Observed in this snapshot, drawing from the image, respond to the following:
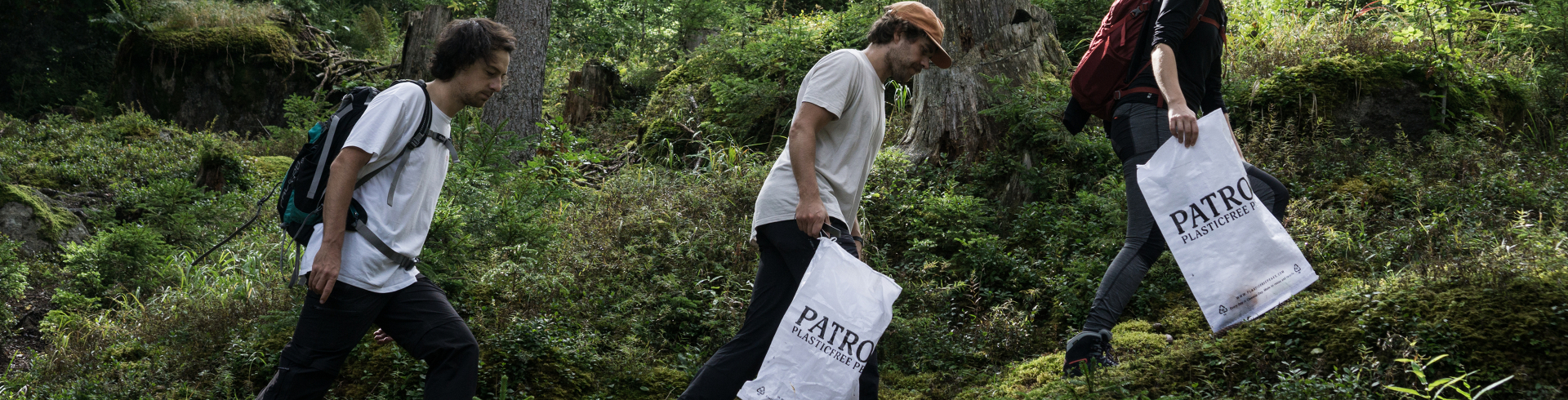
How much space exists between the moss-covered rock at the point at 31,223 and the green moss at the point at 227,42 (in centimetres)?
566

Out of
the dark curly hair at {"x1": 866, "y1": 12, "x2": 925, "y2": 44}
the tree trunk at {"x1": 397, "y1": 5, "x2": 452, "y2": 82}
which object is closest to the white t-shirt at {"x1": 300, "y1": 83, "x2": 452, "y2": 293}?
the dark curly hair at {"x1": 866, "y1": 12, "x2": 925, "y2": 44}

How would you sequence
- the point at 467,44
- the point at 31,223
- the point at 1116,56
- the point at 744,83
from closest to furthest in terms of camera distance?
1. the point at 467,44
2. the point at 1116,56
3. the point at 31,223
4. the point at 744,83

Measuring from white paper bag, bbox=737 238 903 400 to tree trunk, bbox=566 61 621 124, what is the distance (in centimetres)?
851

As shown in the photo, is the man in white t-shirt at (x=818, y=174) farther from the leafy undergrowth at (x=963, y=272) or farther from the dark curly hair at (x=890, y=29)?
the leafy undergrowth at (x=963, y=272)

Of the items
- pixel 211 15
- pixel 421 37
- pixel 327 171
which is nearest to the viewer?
pixel 327 171

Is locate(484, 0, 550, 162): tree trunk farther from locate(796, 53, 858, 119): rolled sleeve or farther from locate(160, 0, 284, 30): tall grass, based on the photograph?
locate(160, 0, 284, 30): tall grass

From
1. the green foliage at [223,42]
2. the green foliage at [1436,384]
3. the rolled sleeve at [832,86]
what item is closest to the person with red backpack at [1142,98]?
the green foliage at [1436,384]

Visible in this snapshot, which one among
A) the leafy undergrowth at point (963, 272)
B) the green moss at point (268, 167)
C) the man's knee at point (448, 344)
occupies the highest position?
the man's knee at point (448, 344)

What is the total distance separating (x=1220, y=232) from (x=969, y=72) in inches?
157

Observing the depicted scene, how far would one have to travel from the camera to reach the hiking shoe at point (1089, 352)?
3.27m

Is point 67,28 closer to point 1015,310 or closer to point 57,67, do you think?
point 57,67

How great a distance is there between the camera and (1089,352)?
3.29 meters

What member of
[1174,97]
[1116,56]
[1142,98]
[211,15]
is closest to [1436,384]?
[1174,97]

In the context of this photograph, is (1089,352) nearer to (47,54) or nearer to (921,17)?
(921,17)
